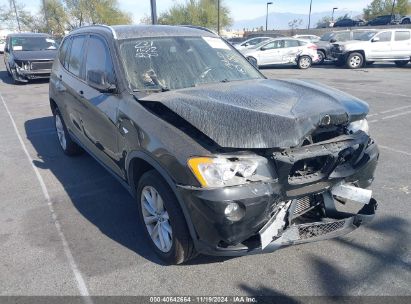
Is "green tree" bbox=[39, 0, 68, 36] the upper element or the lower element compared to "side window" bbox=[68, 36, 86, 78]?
upper

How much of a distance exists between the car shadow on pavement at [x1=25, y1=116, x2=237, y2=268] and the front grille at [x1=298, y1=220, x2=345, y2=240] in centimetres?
76

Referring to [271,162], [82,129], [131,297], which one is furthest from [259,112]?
[82,129]

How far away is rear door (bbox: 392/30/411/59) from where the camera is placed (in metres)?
17.6

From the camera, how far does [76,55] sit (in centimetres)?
468

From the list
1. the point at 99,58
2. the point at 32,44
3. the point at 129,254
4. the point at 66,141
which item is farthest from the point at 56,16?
the point at 129,254

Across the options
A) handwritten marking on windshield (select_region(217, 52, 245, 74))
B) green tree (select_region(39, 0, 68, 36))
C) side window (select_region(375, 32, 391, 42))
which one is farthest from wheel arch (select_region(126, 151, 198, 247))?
green tree (select_region(39, 0, 68, 36))

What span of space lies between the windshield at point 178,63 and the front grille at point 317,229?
1764 mm

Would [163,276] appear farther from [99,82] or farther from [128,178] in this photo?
[99,82]

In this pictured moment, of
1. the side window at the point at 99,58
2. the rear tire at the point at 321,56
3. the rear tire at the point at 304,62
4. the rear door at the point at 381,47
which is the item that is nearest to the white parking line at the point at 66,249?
the side window at the point at 99,58

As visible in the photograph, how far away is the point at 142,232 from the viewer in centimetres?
342

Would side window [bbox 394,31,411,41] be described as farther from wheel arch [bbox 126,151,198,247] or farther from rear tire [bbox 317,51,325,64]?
wheel arch [bbox 126,151,198,247]

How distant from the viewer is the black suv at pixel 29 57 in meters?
12.9

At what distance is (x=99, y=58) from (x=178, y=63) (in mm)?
889

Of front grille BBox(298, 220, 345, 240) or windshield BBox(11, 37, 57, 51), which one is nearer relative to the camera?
front grille BBox(298, 220, 345, 240)
